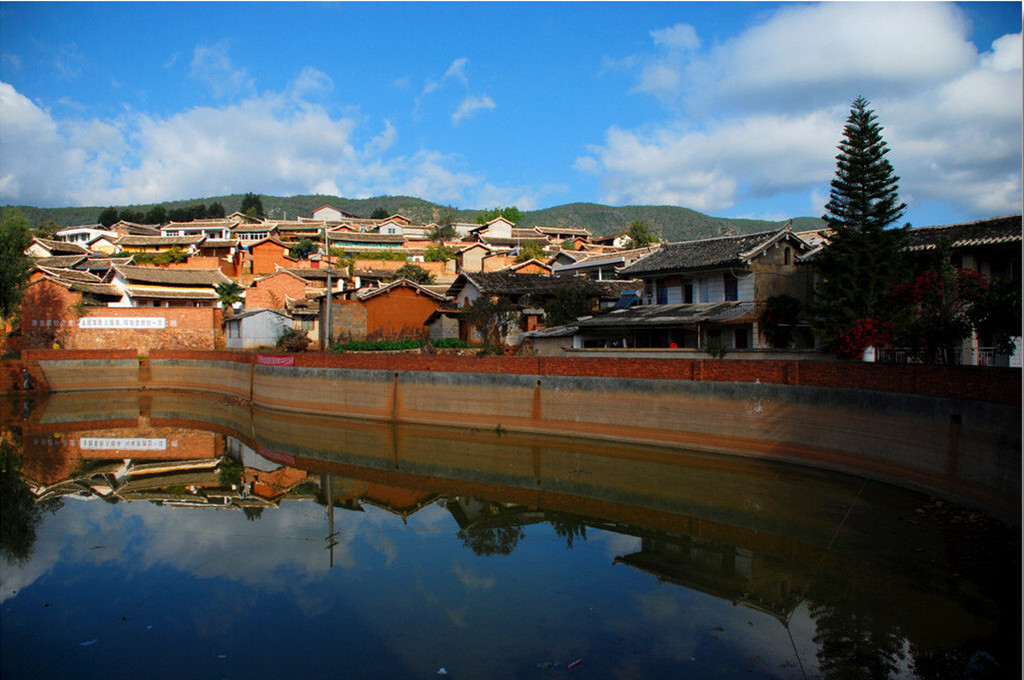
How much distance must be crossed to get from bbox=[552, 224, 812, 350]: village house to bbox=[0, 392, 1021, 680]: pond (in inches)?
316

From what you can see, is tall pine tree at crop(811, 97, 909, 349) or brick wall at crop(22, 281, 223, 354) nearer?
tall pine tree at crop(811, 97, 909, 349)

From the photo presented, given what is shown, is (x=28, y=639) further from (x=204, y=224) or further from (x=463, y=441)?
(x=204, y=224)

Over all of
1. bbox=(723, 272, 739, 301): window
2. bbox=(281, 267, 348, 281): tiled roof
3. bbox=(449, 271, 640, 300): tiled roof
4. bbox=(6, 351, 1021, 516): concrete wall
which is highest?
Result: bbox=(281, 267, 348, 281): tiled roof

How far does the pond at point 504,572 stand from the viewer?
28.6ft

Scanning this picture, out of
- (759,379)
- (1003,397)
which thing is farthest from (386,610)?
(759,379)

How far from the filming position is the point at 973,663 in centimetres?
830

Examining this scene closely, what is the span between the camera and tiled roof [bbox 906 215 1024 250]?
20.8 meters

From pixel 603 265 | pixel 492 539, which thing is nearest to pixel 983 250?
pixel 492 539

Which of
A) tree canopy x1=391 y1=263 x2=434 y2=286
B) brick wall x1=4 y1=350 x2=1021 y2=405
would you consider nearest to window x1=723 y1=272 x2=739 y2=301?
brick wall x1=4 y1=350 x2=1021 y2=405

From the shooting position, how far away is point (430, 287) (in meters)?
46.9

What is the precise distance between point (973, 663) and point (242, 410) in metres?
30.4

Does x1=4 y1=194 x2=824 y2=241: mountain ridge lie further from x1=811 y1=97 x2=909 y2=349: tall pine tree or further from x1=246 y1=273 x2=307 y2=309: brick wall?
x1=811 y1=97 x2=909 y2=349: tall pine tree

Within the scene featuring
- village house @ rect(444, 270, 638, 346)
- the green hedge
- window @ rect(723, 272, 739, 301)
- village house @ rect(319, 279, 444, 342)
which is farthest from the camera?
village house @ rect(319, 279, 444, 342)

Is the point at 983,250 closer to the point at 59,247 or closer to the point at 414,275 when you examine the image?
the point at 414,275
